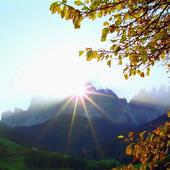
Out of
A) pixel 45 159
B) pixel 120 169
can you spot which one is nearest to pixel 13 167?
pixel 45 159

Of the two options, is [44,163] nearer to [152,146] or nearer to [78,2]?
[152,146]

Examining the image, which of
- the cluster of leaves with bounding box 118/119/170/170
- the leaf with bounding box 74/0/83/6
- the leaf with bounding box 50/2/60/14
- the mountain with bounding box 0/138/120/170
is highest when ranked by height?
Result: the leaf with bounding box 74/0/83/6

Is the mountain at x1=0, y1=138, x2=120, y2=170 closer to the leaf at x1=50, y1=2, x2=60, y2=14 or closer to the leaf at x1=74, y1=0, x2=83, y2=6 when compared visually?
the leaf at x1=50, y1=2, x2=60, y2=14

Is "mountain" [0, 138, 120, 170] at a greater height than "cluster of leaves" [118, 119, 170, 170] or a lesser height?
lesser

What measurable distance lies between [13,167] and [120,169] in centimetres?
17309

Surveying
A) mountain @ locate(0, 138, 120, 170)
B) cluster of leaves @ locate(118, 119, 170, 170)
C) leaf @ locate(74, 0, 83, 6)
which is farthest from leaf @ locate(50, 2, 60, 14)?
mountain @ locate(0, 138, 120, 170)

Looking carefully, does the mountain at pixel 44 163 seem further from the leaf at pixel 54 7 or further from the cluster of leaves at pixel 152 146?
the leaf at pixel 54 7

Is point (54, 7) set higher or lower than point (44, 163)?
higher

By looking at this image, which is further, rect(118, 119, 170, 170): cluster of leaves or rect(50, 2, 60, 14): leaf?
rect(118, 119, 170, 170): cluster of leaves

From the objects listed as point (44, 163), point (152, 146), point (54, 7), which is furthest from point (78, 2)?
point (44, 163)

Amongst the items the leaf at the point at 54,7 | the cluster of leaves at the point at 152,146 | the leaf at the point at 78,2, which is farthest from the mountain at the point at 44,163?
the leaf at the point at 78,2

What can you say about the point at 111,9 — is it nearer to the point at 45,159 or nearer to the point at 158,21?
the point at 158,21

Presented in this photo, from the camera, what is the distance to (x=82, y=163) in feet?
620

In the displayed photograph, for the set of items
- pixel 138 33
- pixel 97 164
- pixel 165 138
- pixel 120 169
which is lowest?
pixel 97 164
